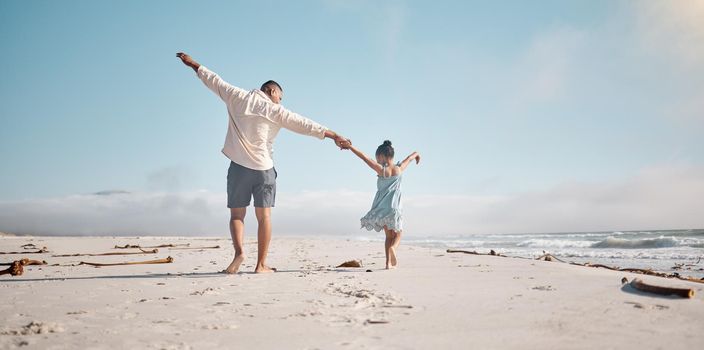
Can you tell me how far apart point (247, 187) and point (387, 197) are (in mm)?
1855

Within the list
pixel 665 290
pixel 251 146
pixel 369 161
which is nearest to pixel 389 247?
pixel 369 161

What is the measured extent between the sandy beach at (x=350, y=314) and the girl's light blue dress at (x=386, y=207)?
64.9 inches

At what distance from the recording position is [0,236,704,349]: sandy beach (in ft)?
6.41

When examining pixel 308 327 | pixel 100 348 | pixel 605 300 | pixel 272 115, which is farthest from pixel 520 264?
pixel 100 348

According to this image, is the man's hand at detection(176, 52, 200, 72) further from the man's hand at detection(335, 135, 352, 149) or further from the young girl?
the young girl

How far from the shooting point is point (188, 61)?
4863mm

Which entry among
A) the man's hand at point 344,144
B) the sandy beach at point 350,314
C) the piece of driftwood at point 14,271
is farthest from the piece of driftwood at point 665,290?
the piece of driftwood at point 14,271

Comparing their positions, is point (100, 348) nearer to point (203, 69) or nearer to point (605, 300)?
point (605, 300)

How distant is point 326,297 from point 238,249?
196 centimetres

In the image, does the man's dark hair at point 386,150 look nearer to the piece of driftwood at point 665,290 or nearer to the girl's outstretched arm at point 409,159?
the girl's outstretched arm at point 409,159

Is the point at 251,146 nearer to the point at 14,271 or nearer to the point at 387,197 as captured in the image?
the point at 387,197

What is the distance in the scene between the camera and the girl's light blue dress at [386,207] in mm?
5516

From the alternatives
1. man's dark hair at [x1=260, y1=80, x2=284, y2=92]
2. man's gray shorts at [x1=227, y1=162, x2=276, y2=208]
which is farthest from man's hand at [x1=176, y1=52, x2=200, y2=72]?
man's gray shorts at [x1=227, y1=162, x2=276, y2=208]

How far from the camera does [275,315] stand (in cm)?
250
